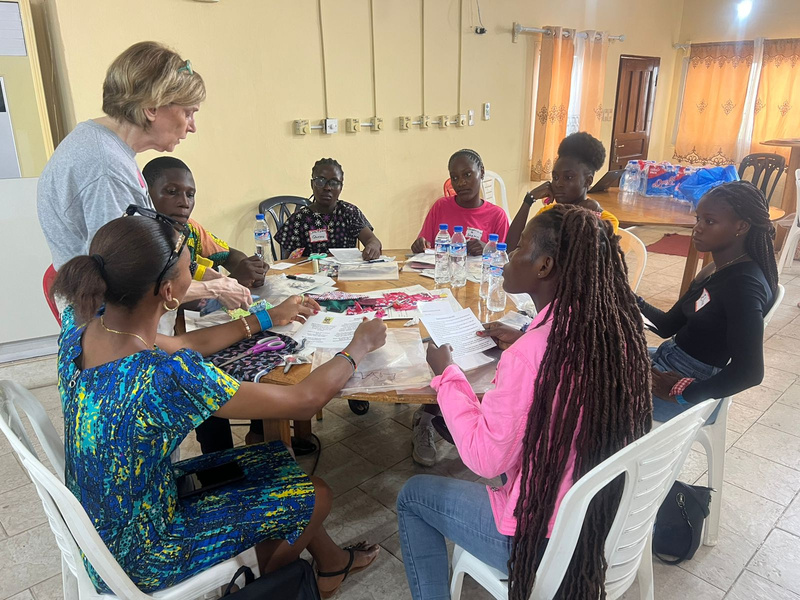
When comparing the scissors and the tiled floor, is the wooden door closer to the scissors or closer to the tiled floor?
the tiled floor

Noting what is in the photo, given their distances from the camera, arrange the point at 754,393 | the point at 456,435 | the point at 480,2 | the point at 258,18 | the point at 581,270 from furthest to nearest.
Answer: the point at 480,2 < the point at 258,18 < the point at 754,393 < the point at 456,435 < the point at 581,270

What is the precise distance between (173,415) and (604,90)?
6299 millimetres

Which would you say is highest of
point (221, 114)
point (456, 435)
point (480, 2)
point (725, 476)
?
point (480, 2)

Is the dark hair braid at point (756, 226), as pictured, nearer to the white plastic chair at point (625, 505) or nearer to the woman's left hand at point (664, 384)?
the woman's left hand at point (664, 384)

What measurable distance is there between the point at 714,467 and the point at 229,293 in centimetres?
172

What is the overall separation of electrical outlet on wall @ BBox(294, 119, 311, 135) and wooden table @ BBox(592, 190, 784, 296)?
2195 millimetres

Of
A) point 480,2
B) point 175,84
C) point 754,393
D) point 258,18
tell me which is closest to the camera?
point 175,84

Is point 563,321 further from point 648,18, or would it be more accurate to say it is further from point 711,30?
point 711,30

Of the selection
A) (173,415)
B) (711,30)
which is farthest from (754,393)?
(711,30)

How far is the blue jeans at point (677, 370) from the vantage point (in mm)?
1742

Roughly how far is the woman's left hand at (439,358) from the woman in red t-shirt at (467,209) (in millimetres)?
1450

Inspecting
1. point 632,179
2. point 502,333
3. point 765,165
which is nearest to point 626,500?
point 502,333

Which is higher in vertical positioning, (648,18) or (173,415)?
(648,18)

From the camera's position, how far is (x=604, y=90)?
20.1ft
